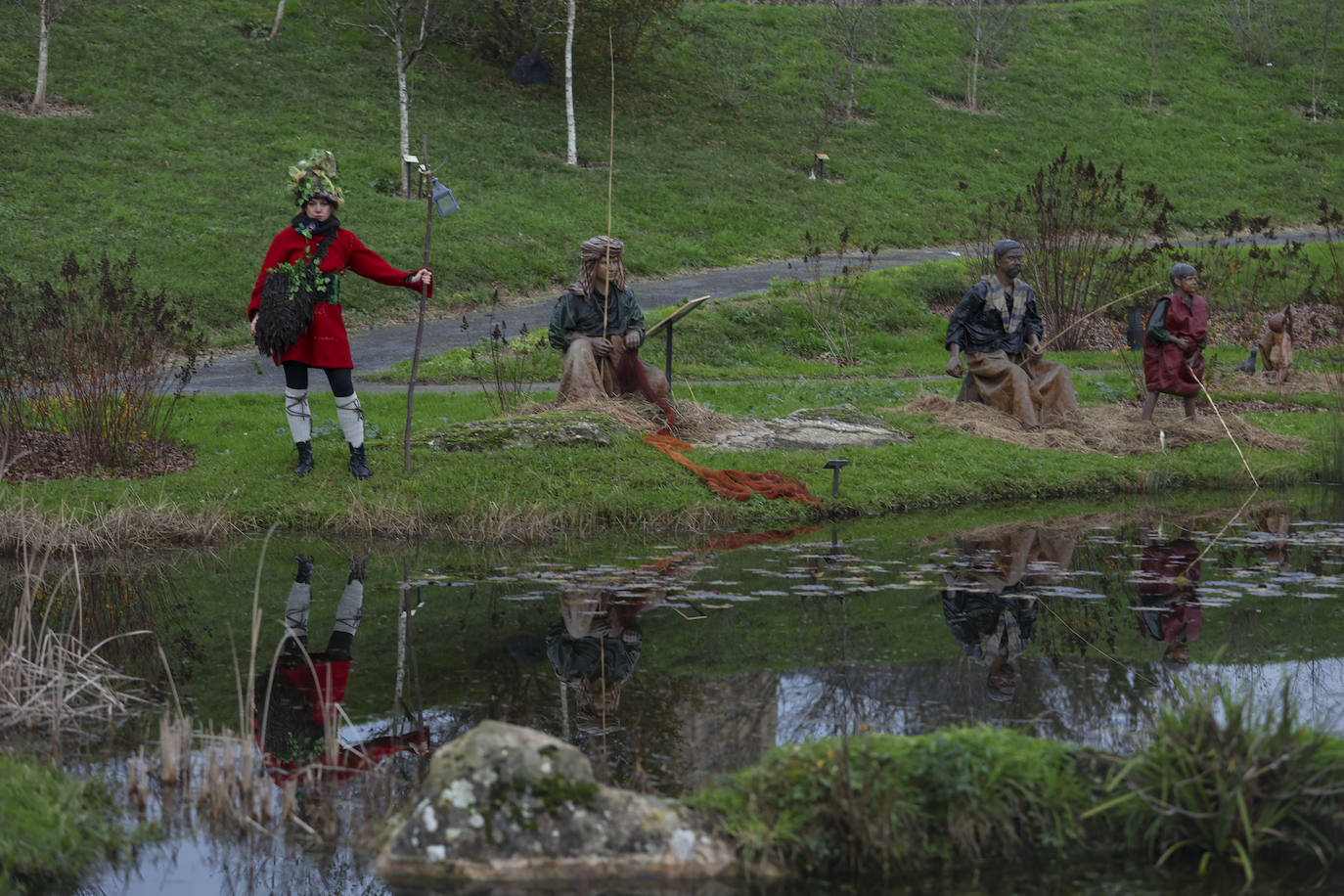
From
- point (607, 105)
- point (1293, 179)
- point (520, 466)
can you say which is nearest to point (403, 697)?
point (520, 466)

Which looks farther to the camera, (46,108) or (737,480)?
(46,108)

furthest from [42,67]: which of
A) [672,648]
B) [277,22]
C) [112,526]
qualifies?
[672,648]

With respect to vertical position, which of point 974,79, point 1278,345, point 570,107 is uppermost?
point 974,79

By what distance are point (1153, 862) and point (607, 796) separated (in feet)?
6.01

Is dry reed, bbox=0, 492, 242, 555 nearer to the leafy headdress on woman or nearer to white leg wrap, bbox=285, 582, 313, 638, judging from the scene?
white leg wrap, bbox=285, 582, 313, 638

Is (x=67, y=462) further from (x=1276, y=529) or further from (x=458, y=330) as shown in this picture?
(x=458, y=330)

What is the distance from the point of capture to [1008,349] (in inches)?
546

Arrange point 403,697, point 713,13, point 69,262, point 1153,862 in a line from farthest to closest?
point 713,13
point 69,262
point 403,697
point 1153,862

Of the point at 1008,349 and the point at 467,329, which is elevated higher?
the point at 1008,349

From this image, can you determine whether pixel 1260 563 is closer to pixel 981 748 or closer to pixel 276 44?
pixel 981 748

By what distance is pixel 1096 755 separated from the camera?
498cm

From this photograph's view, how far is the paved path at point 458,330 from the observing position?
16766 mm

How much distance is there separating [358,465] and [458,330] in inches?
415

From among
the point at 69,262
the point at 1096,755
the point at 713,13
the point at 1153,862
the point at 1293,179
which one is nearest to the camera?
the point at 1153,862
